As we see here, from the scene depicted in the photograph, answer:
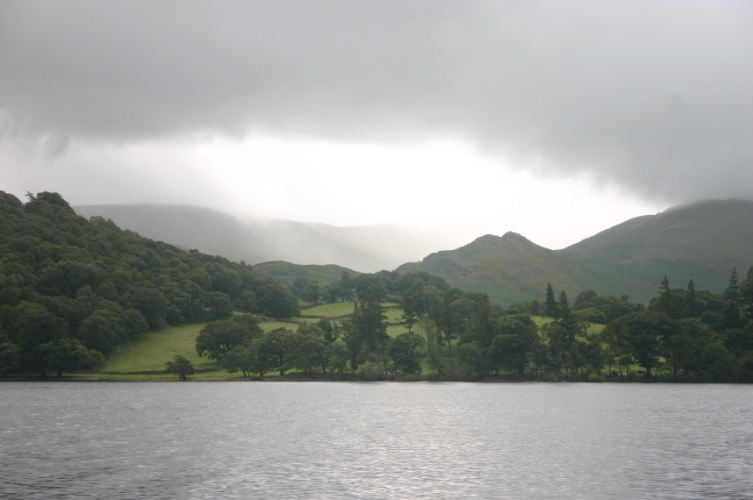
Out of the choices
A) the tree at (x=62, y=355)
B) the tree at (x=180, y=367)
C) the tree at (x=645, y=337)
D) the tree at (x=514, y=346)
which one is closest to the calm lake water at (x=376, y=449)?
the tree at (x=645, y=337)

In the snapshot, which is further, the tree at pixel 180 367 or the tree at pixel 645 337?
the tree at pixel 180 367

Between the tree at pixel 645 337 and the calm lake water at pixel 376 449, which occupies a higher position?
the tree at pixel 645 337

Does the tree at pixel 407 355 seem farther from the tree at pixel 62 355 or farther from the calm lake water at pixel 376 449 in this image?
the tree at pixel 62 355

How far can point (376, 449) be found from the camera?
6350cm

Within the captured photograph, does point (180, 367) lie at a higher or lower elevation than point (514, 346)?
lower

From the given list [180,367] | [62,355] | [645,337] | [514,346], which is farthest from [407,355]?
[62,355]

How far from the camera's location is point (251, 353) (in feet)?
654

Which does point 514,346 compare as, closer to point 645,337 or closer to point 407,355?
point 407,355

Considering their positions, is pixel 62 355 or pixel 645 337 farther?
pixel 62 355

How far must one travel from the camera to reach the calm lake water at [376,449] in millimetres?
45500

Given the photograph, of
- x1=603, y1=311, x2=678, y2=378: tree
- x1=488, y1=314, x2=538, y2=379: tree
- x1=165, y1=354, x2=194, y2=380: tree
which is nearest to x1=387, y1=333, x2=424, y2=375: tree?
x1=488, y1=314, x2=538, y2=379: tree

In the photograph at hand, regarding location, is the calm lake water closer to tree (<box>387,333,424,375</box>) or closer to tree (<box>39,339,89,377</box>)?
tree (<box>39,339,89,377</box>)

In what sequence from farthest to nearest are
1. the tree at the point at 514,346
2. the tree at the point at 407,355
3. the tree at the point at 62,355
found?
the tree at the point at 407,355, the tree at the point at 514,346, the tree at the point at 62,355

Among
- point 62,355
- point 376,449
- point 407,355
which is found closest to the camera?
point 376,449
